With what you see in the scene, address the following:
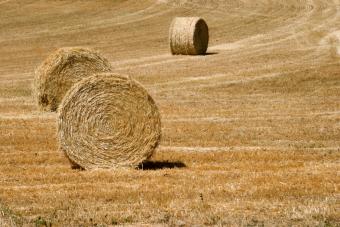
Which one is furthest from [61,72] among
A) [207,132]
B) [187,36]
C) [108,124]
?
[187,36]

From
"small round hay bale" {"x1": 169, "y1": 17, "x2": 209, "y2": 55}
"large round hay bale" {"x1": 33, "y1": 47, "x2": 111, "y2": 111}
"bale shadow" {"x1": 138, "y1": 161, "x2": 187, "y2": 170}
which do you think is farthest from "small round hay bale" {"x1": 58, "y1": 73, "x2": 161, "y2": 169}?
"small round hay bale" {"x1": 169, "y1": 17, "x2": 209, "y2": 55}

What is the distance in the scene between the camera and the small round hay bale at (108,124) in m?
13.7

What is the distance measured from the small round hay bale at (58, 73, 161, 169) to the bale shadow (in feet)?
0.89

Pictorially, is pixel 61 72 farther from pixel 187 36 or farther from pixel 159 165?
pixel 187 36

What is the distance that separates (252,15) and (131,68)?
17.0 metres

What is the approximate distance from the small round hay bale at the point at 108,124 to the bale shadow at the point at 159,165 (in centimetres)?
27

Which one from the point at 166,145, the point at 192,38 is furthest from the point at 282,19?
the point at 166,145

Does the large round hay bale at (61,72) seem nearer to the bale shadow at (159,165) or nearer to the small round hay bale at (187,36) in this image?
the bale shadow at (159,165)

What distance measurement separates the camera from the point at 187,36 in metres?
34.5

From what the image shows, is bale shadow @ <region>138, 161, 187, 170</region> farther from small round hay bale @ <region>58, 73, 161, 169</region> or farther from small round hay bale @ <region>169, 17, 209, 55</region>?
small round hay bale @ <region>169, 17, 209, 55</region>

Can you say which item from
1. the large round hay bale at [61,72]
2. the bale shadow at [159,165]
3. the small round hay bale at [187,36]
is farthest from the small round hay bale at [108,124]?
the small round hay bale at [187,36]

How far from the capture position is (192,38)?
112 ft

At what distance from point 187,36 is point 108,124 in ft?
68.7

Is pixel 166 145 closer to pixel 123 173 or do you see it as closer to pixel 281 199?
pixel 123 173
